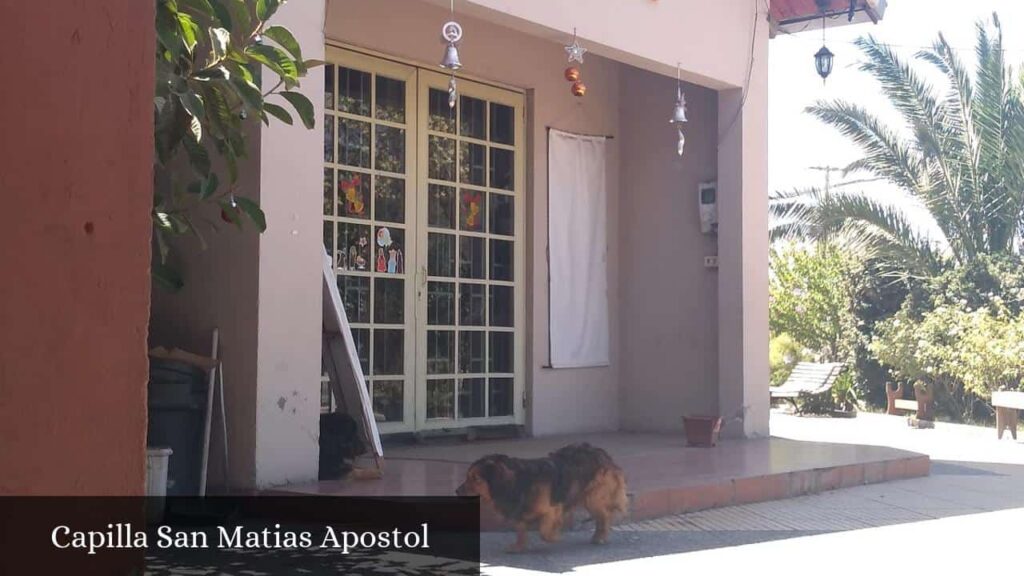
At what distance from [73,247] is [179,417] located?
3976 mm

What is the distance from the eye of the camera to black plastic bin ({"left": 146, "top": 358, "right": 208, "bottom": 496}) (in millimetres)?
6562

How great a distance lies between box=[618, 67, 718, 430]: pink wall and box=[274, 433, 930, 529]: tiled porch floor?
0.57 meters

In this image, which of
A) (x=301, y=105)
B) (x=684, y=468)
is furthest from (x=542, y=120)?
(x=301, y=105)

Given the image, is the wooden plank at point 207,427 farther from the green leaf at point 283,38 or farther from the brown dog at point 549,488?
the green leaf at point 283,38

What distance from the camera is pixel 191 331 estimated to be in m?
7.38

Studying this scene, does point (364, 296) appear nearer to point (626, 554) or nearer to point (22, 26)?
point (626, 554)

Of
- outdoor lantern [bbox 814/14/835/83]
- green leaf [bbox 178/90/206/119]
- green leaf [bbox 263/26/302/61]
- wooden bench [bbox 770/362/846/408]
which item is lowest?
wooden bench [bbox 770/362/846/408]

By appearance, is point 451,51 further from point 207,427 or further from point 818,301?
point 818,301

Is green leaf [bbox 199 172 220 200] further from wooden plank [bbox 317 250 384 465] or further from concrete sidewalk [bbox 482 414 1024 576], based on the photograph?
concrete sidewalk [bbox 482 414 1024 576]

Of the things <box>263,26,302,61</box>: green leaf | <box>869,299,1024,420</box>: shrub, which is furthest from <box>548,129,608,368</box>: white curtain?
<box>869,299,1024,420</box>: shrub

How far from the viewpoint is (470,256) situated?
10.4 m

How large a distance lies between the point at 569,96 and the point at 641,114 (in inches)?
33.0

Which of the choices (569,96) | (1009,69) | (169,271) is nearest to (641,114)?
(569,96)

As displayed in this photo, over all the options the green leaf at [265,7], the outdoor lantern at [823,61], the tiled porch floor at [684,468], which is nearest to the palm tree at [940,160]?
the outdoor lantern at [823,61]
